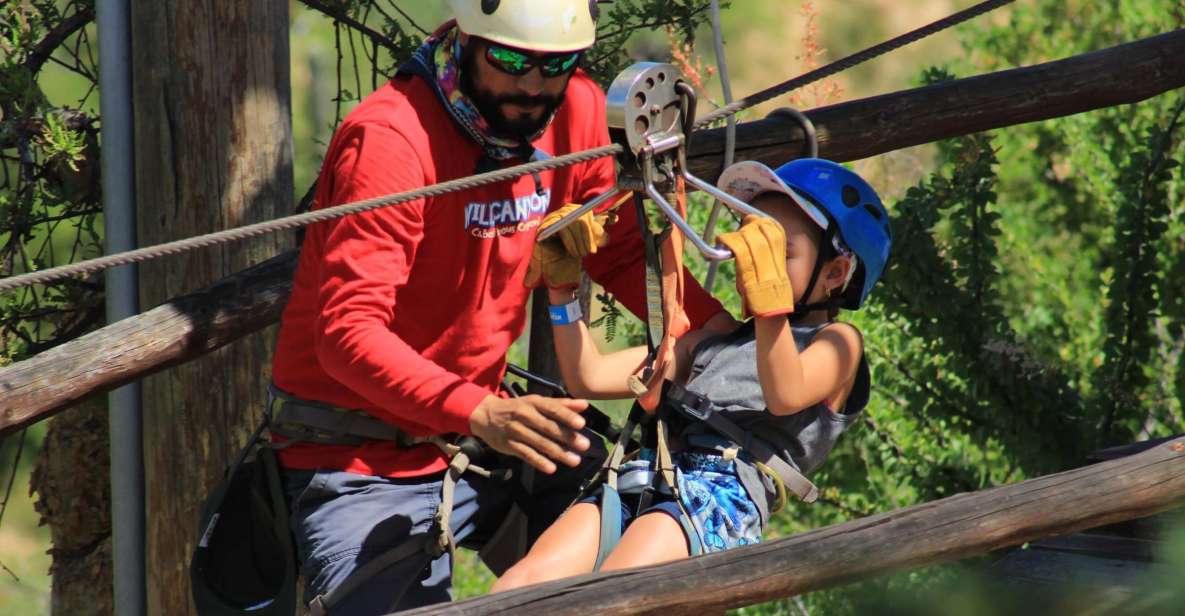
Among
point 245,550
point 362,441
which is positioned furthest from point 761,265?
point 245,550

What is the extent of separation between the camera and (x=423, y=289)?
2.66 meters

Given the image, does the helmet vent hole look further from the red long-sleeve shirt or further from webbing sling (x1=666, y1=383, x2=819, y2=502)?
webbing sling (x1=666, y1=383, x2=819, y2=502)

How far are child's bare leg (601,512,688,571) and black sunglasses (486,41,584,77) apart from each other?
81cm

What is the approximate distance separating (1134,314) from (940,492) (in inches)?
40.0

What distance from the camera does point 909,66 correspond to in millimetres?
18391

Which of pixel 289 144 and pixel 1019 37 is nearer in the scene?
pixel 289 144

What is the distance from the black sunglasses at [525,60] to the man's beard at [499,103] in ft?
0.15

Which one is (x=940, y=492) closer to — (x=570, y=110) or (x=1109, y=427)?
(x=1109, y=427)

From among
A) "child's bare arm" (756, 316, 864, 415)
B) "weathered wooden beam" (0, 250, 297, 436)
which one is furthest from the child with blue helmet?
"weathered wooden beam" (0, 250, 297, 436)

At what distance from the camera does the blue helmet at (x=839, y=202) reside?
278 cm

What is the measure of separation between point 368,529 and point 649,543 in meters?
0.51

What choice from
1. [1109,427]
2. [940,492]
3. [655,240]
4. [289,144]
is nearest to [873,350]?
[940,492]

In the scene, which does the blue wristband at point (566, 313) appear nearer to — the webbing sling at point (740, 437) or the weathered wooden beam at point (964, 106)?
the webbing sling at point (740, 437)

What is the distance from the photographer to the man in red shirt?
2428 mm
